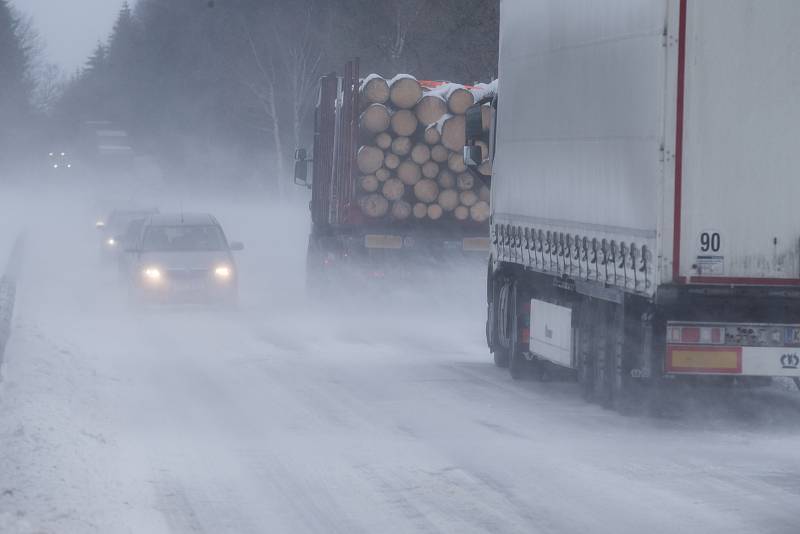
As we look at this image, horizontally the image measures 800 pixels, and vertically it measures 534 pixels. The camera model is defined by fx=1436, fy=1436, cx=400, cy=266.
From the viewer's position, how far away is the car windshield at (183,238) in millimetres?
22953

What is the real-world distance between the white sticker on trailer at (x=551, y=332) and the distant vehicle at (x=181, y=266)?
→ 9.58 meters

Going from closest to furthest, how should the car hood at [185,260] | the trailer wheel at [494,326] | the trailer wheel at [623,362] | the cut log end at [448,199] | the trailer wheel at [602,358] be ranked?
the trailer wheel at [623,362] < the trailer wheel at [602,358] < the trailer wheel at [494,326] < the cut log end at [448,199] < the car hood at [185,260]

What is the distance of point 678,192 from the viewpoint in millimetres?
9930

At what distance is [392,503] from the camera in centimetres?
812

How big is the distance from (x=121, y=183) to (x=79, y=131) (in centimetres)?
4122

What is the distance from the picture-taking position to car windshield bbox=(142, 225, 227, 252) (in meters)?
23.0

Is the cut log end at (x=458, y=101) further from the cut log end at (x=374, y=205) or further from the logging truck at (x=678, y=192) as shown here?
the logging truck at (x=678, y=192)

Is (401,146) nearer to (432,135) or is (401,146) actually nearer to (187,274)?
(432,135)

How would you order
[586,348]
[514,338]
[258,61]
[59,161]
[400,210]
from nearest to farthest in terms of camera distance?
[586,348] → [514,338] → [400,210] → [258,61] → [59,161]

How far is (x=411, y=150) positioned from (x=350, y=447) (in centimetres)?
1206

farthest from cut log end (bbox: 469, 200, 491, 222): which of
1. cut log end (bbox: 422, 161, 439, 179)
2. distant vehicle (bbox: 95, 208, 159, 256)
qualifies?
distant vehicle (bbox: 95, 208, 159, 256)

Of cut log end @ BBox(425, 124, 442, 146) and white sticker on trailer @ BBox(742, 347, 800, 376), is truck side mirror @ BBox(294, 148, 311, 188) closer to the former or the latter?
cut log end @ BBox(425, 124, 442, 146)

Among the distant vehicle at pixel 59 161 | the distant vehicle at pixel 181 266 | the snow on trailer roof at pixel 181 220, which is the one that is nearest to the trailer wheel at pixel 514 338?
the distant vehicle at pixel 181 266

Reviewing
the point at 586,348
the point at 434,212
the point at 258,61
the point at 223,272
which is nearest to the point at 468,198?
the point at 434,212
